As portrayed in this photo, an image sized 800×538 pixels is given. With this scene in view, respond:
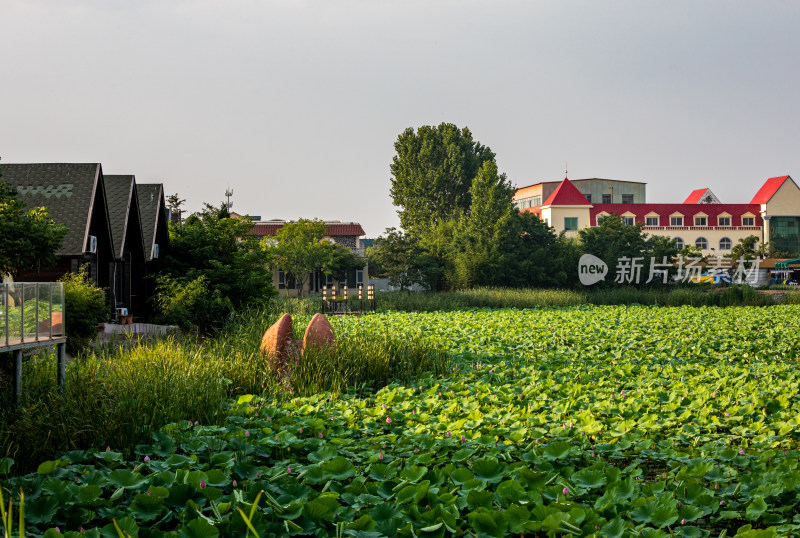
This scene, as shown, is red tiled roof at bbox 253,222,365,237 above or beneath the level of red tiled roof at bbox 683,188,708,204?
beneath

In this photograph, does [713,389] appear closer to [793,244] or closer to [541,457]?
[541,457]

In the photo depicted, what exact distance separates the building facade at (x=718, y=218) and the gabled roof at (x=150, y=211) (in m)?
40.5

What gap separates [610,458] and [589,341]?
7.21 metres

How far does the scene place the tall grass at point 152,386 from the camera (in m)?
5.52

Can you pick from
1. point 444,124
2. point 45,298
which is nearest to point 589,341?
point 45,298

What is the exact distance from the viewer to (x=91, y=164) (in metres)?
15.6

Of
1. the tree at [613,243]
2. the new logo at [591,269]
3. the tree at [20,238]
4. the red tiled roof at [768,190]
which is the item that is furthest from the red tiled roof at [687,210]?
the tree at [20,238]

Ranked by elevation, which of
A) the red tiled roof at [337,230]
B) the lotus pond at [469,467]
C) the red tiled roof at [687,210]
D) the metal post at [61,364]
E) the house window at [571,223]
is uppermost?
the red tiled roof at [687,210]

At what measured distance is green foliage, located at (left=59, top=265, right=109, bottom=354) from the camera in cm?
1174

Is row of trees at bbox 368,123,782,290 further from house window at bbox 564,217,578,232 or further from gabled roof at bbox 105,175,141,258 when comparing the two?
gabled roof at bbox 105,175,141,258

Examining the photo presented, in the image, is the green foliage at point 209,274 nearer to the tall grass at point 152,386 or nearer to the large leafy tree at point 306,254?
the tall grass at point 152,386

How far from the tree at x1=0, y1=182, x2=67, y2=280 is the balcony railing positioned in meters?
3.06

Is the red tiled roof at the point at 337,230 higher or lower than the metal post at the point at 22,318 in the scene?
higher

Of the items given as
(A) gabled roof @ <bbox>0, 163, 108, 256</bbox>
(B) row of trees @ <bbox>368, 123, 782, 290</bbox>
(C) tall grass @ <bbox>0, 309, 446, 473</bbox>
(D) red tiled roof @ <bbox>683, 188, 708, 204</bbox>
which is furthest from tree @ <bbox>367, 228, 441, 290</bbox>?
(D) red tiled roof @ <bbox>683, 188, 708, 204</bbox>
